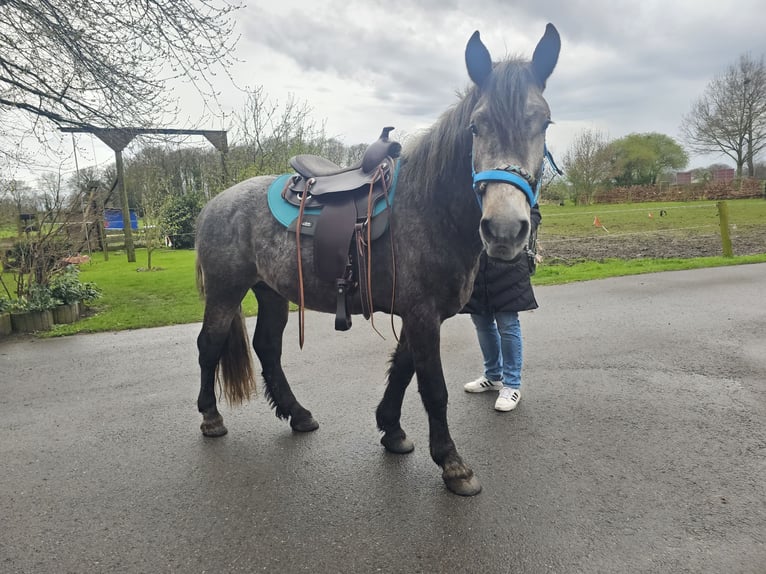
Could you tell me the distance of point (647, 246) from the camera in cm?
1321

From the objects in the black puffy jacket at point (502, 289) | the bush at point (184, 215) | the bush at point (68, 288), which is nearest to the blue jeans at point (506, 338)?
the black puffy jacket at point (502, 289)

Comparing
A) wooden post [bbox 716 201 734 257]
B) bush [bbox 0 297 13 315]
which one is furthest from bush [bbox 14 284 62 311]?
wooden post [bbox 716 201 734 257]

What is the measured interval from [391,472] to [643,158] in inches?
2144

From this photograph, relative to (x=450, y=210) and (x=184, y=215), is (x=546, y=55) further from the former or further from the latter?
(x=184, y=215)

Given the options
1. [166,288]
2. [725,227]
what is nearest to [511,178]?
[166,288]

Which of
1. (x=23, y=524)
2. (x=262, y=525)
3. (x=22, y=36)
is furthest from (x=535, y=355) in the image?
(x=22, y=36)

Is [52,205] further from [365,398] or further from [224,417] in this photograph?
[365,398]

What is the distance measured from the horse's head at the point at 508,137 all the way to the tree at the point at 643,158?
5007cm

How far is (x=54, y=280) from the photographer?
7379 millimetres

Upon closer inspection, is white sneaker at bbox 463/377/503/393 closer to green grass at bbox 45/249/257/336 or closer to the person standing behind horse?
the person standing behind horse

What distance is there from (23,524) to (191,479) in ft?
2.65

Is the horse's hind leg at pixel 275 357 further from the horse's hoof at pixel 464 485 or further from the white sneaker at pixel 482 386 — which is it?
→ the white sneaker at pixel 482 386

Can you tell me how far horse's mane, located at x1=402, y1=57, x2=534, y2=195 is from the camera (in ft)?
6.88

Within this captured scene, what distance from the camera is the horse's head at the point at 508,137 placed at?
195 centimetres
